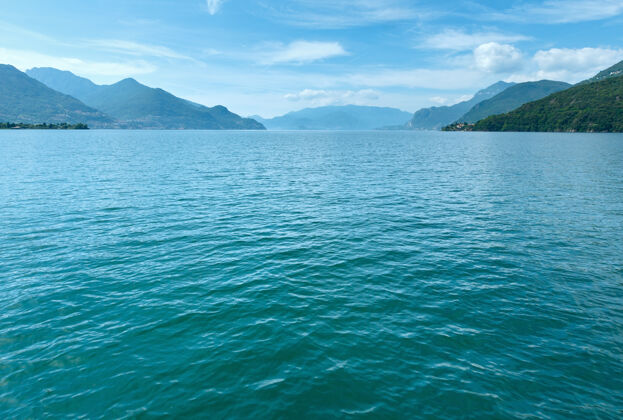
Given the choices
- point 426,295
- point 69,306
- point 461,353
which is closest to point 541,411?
point 461,353

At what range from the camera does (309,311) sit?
696 inches

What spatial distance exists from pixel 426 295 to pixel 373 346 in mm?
6401

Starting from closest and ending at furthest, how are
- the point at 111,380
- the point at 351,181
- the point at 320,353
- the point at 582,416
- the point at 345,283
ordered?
the point at 582,416 < the point at 111,380 < the point at 320,353 < the point at 345,283 < the point at 351,181

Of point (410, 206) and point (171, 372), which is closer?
point (171, 372)

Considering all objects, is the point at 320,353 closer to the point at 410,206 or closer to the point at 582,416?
the point at 582,416

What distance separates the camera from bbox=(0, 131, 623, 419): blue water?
1190cm

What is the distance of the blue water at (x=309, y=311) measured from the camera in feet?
39.0

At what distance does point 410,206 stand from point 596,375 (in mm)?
28693

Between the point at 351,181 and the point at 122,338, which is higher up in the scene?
the point at 351,181

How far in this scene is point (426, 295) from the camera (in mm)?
19375

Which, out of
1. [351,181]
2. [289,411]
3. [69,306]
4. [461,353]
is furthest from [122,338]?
[351,181]

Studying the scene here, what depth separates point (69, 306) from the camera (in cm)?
1786

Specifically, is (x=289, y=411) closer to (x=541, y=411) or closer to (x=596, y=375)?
(x=541, y=411)

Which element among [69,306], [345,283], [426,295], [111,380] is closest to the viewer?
[111,380]
